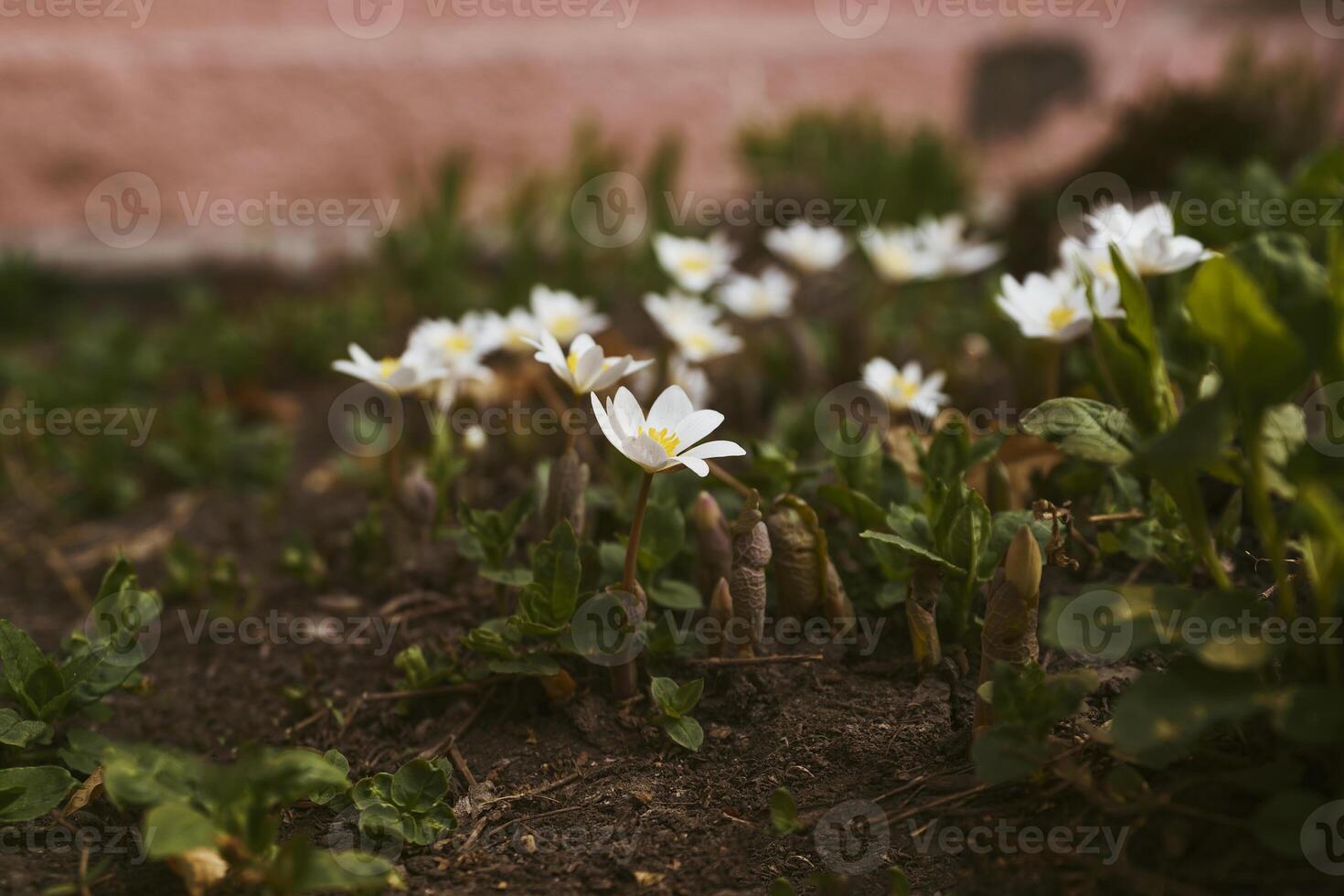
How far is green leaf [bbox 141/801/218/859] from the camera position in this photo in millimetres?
1117

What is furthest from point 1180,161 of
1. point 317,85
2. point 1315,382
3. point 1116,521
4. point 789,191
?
point 317,85

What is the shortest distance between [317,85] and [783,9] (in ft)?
6.22

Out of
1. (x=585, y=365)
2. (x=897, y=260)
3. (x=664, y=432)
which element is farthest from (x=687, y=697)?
(x=897, y=260)

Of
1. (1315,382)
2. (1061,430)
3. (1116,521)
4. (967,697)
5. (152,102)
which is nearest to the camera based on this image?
(1061,430)

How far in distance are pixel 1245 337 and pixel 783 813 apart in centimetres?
74

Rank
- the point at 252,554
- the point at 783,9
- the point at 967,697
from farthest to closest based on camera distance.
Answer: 1. the point at 783,9
2. the point at 252,554
3. the point at 967,697

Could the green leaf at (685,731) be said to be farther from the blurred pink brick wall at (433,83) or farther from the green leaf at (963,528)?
the blurred pink brick wall at (433,83)

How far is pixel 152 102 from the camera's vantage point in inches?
169

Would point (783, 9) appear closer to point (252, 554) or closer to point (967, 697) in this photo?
point (252, 554)
